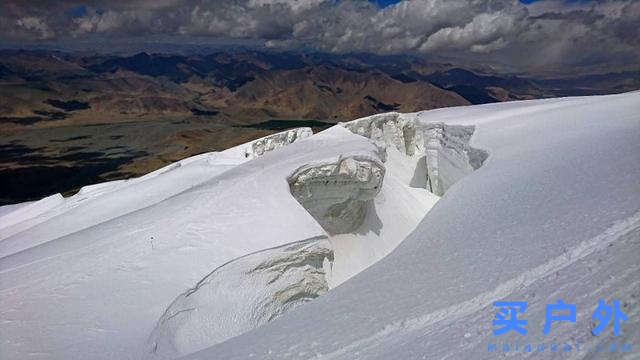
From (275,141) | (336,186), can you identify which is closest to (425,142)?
(275,141)

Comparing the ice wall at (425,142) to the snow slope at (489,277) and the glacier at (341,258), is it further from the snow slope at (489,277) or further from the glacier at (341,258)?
the snow slope at (489,277)

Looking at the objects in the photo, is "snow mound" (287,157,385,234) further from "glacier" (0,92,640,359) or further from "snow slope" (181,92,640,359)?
"snow slope" (181,92,640,359)

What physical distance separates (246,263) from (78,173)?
10378cm

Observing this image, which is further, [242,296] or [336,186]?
[336,186]

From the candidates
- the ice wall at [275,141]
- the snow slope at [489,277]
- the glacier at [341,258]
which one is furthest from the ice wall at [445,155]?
the snow slope at [489,277]

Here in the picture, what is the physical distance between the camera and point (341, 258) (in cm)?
1585

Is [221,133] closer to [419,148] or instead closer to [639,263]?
[419,148]

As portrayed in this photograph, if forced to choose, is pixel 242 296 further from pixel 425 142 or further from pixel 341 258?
pixel 425 142

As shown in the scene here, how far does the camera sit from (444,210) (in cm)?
980

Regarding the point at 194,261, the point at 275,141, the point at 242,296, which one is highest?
the point at 275,141

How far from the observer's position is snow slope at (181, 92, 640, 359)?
14.2ft

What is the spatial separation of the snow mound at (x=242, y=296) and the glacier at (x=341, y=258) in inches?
1.5

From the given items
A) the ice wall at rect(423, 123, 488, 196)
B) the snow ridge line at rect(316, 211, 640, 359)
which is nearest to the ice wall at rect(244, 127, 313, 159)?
the ice wall at rect(423, 123, 488, 196)

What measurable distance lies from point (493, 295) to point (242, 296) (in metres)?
6.45
